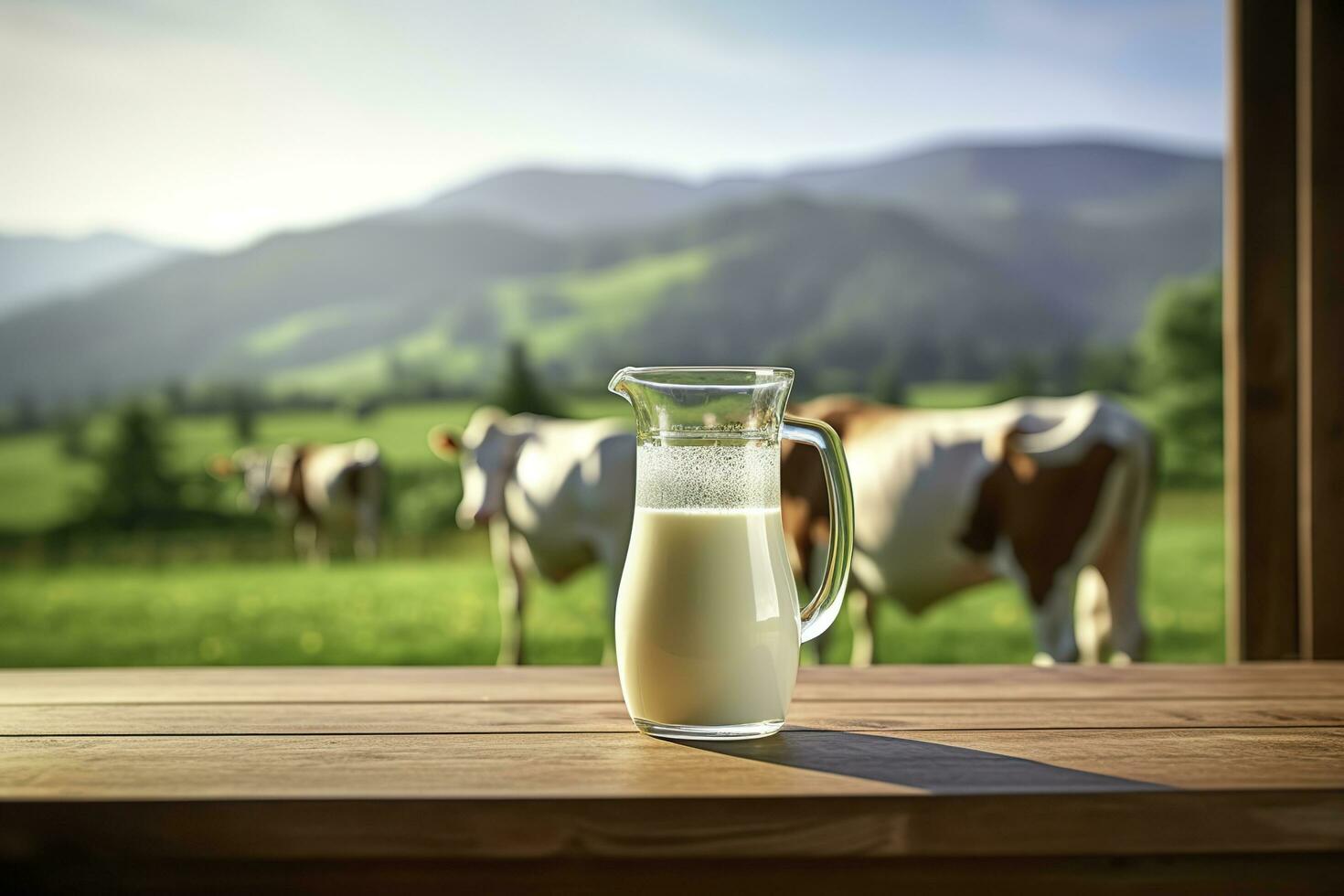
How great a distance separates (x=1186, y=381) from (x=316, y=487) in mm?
4137

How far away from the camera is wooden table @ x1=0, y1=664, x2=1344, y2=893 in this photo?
0.50 meters

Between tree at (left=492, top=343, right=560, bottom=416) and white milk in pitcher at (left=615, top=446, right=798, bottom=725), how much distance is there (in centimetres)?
480

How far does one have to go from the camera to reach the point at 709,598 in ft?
2.03

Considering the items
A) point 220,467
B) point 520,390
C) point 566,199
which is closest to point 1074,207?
point 566,199

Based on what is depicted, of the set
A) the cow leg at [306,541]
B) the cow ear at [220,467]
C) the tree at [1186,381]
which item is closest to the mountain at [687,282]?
the tree at [1186,381]

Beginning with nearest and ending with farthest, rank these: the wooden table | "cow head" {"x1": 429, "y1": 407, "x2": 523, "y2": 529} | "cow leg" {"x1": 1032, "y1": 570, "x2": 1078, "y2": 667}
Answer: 1. the wooden table
2. "cow leg" {"x1": 1032, "y1": 570, "x2": 1078, "y2": 667}
3. "cow head" {"x1": 429, "y1": 407, "x2": 523, "y2": 529}

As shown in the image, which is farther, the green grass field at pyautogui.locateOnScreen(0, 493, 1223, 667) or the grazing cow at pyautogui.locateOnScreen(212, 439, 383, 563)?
the grazing cow at pyautogui.locateOnScreen(212, 439, 383, 563)

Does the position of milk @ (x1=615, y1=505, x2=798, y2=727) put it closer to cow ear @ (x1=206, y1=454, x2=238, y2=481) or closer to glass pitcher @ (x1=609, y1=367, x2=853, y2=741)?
glass pitcher @ (x1=609, y1=367, x2=853, y2=741)

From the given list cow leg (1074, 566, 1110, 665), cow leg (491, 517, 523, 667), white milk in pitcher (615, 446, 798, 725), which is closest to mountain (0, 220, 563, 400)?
cow leg (491, 517, 523, 667)

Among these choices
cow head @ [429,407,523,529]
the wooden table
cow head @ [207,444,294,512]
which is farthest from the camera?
cow head @ [207,444,294,512]

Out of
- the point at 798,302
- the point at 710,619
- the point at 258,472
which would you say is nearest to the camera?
the point at 710,619

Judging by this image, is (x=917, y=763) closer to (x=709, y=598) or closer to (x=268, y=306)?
(x=709, y=598)

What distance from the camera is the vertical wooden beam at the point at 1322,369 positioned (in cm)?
143

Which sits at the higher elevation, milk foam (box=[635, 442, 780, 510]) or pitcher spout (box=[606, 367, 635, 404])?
pitcher spout (box=[606, 367, 635, 404])
